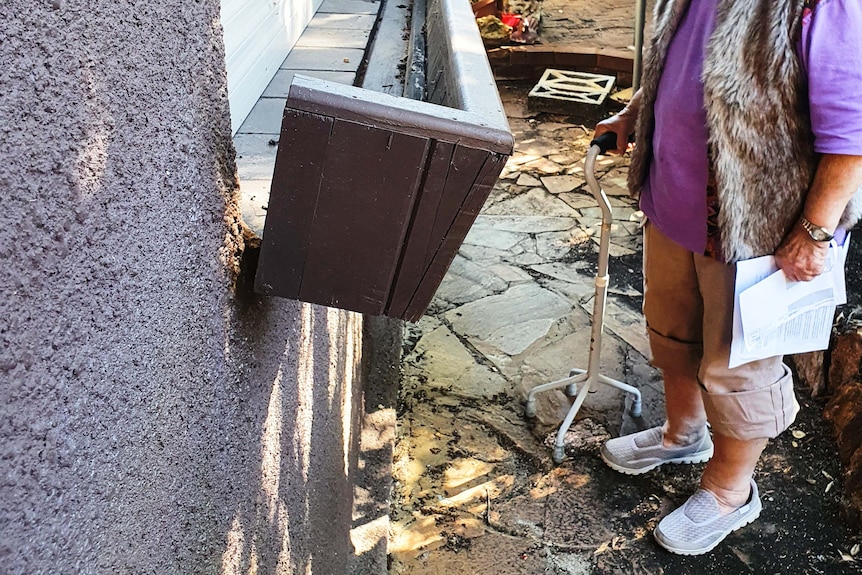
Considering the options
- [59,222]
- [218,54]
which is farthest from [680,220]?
[59,222]

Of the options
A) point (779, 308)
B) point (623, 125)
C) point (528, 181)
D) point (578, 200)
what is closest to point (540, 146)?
point (528, 181)

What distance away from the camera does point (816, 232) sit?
1.97 metres

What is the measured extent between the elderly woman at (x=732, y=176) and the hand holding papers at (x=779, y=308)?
0.19ft

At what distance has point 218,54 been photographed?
1.08m

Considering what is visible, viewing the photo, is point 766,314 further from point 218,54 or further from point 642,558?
point 218,54

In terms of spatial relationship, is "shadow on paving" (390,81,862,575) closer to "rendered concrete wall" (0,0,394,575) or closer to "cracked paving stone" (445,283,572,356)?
"cracked paving stone" (445,283,572,356)

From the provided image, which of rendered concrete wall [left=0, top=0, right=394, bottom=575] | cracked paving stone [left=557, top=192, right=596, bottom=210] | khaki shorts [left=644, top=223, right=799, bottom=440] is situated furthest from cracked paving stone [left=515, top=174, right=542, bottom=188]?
rendered concrete wall [left=0, top=0, right=394, bottom=575]

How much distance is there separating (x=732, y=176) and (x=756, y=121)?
0.15 m

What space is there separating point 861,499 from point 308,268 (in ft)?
7.96

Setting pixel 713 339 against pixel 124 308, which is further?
pixel 713 339

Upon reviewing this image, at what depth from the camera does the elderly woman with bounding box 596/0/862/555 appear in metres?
1.79

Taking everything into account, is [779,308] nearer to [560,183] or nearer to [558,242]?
[558,242]

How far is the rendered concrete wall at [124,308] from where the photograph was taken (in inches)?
25.0

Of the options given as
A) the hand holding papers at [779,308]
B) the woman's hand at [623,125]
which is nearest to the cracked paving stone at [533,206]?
the woman's hand at [623,125]
